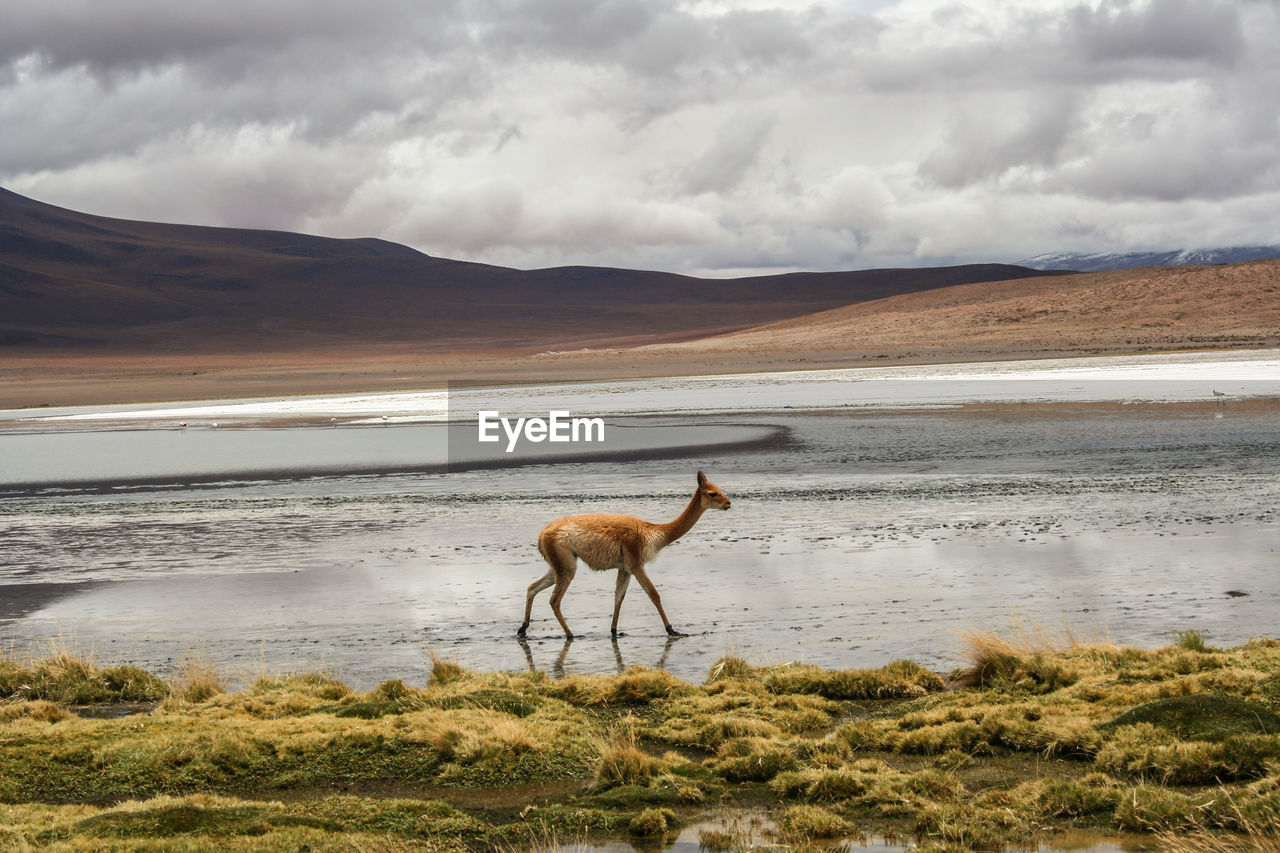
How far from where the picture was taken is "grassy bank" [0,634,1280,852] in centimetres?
648

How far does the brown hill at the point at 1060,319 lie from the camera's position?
3162 inches

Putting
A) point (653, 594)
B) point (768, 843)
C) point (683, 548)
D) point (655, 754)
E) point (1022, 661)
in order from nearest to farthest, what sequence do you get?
point (768, 843) → point (655, 754) → point (1022, 661) → point (653, 594) → point (683, 548)

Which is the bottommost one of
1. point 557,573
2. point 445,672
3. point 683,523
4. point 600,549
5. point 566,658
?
point 566,658

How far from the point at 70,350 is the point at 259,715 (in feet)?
584

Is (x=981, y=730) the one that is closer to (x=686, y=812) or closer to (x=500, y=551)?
(x=686, y=812)

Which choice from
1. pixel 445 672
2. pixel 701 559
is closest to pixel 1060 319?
pixel 701 559

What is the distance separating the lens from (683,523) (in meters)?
11.8

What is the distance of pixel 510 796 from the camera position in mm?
7395

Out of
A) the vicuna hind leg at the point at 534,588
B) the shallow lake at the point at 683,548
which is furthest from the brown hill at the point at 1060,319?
the vicuna hind leg at the point at 534,588

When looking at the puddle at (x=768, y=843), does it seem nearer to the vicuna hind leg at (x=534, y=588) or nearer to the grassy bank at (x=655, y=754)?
the grassy bank at (x=655, y=754)

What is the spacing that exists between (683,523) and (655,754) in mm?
3989

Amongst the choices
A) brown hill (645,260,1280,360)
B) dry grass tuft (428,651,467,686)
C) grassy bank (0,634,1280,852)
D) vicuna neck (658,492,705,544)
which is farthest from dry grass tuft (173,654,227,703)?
brown hill (645,260,1280,360)

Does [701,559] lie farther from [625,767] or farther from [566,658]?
[625,767]

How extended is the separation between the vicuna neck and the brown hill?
212 ft
